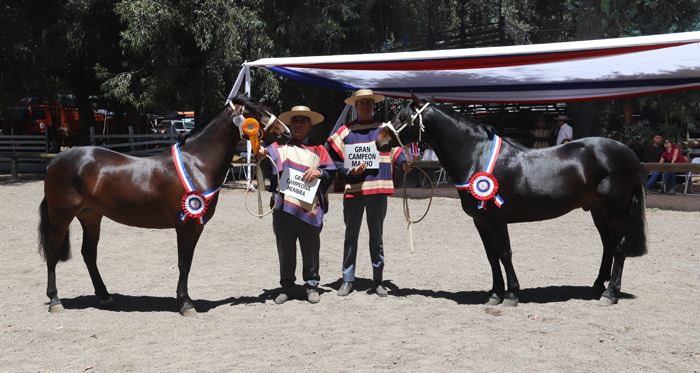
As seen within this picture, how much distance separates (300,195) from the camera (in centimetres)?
472

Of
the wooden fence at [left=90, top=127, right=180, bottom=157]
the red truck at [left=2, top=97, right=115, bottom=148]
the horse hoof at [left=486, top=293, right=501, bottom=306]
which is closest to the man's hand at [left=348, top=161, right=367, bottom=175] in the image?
the horse hoof at [left=486, top=293, right=501, bottom=306]

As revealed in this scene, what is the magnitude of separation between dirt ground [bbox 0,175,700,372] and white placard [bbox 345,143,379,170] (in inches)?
45.6

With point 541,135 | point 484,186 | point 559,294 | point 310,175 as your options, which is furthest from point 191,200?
point 541,135

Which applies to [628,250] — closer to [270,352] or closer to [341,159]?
[341,159]

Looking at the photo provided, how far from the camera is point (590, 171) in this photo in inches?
182

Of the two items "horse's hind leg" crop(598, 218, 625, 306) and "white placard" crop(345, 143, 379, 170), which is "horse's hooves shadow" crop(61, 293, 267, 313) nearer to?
"white placard" crop(345, 143, 379, 170)

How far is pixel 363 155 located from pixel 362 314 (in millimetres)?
1312

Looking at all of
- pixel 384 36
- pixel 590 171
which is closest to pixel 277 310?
pixel 590 171

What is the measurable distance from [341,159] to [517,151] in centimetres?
149

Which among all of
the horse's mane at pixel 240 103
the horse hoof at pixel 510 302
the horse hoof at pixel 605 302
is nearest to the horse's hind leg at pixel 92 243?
the horse's mane at pixel 240 103

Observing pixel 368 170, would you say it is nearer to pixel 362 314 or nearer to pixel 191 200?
pixel 362 314

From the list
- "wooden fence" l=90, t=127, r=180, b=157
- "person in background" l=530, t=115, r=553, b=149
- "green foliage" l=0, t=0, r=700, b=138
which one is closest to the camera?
"green foliage" l=0, t=0, r=700, b=138

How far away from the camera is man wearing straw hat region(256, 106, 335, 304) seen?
4.73m

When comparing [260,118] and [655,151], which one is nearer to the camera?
[260,118]
